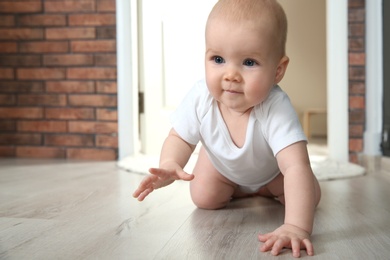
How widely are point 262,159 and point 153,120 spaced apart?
1.61 meters

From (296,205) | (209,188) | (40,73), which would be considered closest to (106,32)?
(40,73)

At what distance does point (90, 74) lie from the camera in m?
2.72

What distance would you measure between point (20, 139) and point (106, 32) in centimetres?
81

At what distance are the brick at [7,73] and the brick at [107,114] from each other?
0.57m

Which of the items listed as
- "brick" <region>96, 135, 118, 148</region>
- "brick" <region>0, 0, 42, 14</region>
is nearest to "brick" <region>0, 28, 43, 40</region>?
"brick" <region>0, 0, 42, 14</region>

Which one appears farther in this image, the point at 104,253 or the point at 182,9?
the point at 182,9

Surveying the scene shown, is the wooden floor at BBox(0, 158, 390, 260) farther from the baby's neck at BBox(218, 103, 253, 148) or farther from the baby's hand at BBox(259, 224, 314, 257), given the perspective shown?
the baby's neck at BBox(218, 103, 253, 148)

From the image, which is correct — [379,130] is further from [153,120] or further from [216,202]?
[216,202]

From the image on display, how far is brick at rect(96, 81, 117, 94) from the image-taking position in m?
2.69

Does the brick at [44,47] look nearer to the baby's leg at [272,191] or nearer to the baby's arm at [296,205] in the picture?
the baby's leg at [272,191]

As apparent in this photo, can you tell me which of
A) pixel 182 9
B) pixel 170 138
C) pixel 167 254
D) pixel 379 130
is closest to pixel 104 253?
pixel 167 254

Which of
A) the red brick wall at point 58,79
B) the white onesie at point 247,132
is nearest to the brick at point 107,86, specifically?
the red brick wall at point 58,79

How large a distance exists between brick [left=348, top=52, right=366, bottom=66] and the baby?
1.37 m

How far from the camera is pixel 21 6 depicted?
2775 millimetres
